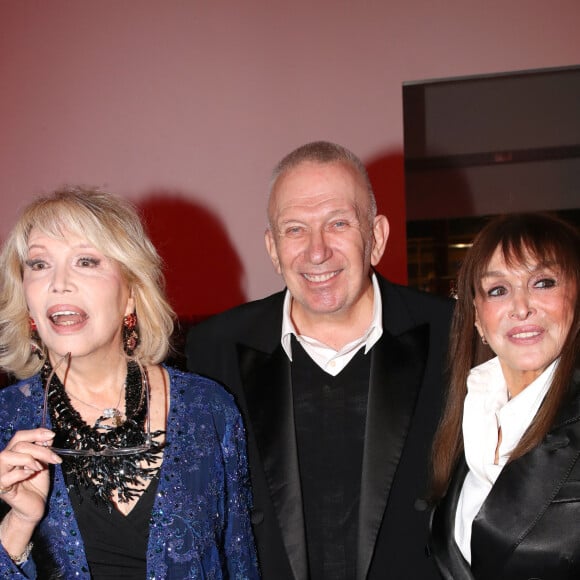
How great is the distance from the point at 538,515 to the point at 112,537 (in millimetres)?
929

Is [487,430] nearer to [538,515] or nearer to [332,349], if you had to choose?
[538,515]

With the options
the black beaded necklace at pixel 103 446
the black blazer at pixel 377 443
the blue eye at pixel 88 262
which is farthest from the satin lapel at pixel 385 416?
the blue eye at pixel 88 262

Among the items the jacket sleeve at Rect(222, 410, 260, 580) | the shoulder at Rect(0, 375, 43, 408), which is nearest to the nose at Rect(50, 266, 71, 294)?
the shoulder at Rect(0, 375, 43, 408)

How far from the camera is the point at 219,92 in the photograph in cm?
398

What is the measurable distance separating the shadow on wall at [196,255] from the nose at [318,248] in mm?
1810

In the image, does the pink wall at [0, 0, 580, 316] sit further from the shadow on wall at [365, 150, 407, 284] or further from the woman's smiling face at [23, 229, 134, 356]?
the woman's smiling face at [23, 229, 134, 356]

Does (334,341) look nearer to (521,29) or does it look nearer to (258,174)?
(258,174)

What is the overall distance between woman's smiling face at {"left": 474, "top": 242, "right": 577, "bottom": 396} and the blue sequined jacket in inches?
28.1

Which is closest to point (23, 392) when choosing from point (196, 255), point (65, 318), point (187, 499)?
point (65, 318)

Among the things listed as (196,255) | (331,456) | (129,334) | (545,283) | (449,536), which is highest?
(545,283)

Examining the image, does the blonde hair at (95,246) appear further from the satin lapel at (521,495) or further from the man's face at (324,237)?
the satin lapel at (521,495)

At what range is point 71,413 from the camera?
73.6 inches

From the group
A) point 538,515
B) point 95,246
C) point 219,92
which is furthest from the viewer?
point 219,92

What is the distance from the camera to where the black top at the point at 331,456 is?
2037mm
